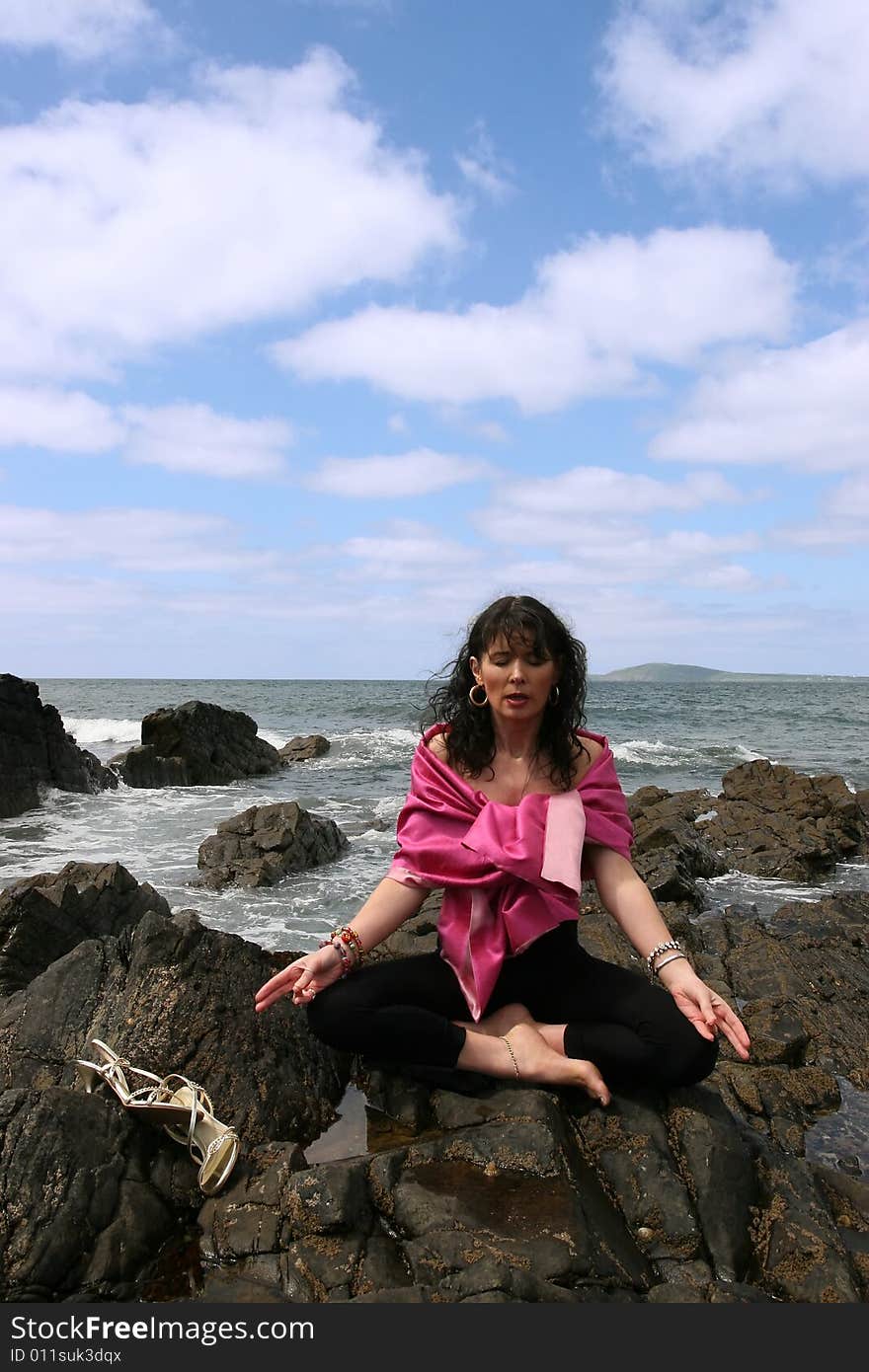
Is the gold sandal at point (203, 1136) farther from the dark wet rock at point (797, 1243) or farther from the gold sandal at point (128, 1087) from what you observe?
the dark wet rock at point (797, 1243)

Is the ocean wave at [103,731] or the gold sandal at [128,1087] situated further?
the ocean wave at [103,731]

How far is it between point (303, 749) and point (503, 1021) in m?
23.2

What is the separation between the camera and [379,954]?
16.2 ft

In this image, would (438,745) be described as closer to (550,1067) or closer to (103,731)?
(550,1067)

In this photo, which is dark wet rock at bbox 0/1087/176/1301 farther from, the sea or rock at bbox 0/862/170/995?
rock at bbox 0/862/170/995

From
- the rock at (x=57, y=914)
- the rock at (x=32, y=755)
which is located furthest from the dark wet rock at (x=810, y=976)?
the rock at (x=32, y=755)

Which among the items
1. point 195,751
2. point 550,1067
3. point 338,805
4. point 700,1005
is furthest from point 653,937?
point 195,751

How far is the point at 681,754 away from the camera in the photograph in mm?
25719

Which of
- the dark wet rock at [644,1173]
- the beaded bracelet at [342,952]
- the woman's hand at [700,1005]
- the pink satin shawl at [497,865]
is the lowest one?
the dark wet rock at [644,1173]

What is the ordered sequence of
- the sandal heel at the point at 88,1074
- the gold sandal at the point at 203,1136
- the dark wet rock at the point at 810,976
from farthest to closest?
the dark wet rock at the point at 810,976 < the sandal heel at the point at 88,1074 < the gold sandal at the point at 203,1136

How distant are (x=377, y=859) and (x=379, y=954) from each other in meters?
6.36

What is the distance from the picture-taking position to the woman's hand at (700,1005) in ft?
9.99

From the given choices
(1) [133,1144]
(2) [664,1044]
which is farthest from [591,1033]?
(1) [133,1144]

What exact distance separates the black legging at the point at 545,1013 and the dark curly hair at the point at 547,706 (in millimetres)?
782
